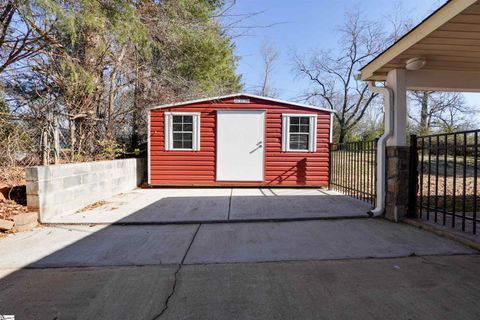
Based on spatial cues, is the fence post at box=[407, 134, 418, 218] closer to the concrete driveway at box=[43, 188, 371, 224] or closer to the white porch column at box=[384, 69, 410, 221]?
the white porch column at box=[384, 69, 410, 221]

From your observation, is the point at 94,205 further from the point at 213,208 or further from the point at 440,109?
the point at 440,109

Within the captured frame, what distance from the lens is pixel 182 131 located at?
8016 millimetres

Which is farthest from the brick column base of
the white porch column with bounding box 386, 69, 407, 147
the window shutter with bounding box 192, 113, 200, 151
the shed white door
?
the window shutter with bounding box 192, 113, 200, 151

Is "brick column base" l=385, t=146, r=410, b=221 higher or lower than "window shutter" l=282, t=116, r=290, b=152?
lower

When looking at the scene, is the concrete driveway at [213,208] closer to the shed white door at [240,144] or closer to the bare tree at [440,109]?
the shed white door at [240,144]

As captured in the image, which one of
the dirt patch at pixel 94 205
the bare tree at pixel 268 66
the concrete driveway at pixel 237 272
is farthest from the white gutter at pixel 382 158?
the bare tree at pixel 268 66

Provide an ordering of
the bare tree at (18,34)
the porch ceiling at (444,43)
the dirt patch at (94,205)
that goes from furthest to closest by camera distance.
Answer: the dirt patch at (94,205), the bare tree at (18,34), the porch ceiling at (444,43)

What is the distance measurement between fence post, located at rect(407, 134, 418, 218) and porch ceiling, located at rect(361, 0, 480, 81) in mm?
1162

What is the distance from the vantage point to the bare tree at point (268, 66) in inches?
955

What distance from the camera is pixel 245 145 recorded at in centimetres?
798

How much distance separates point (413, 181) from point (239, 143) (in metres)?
4.67

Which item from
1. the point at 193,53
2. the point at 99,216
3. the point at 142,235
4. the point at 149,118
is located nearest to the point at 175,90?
the point at 193,53

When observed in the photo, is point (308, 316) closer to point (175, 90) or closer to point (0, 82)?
point (0, 82)

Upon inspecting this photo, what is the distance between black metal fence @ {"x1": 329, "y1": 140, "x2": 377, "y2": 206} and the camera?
5.51 meters
